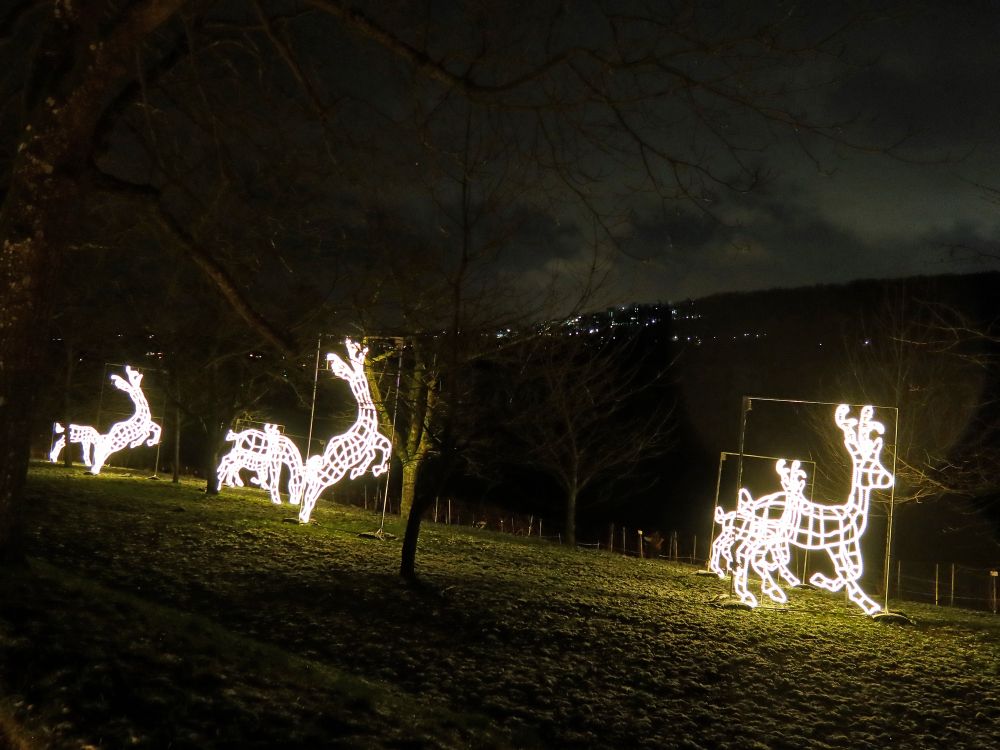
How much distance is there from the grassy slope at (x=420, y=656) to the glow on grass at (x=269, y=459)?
3.93 metres

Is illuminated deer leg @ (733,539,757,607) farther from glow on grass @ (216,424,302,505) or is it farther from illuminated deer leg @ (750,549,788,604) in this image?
glow on grass @ (216,424,302,505)

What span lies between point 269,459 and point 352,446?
3.98 meters

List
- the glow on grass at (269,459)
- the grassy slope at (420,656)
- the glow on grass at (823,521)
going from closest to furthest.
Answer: the grassy slope at (420,656) < the glow on grass at (823,521) < the glow on grass at (269,459)

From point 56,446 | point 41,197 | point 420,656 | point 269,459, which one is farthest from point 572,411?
point 41,197

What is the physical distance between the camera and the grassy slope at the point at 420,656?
4.30m

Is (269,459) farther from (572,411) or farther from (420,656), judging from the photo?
(420,656)

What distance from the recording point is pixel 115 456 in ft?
81.0

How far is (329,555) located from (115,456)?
1756cm

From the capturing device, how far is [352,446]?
1254 cm

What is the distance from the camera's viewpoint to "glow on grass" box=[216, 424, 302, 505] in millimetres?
15055

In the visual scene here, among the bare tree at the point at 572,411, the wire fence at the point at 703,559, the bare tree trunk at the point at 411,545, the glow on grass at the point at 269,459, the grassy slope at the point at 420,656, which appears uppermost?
the bare tree at the point at 572,411

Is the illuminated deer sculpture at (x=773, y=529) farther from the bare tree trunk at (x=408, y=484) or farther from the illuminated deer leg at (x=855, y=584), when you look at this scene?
the bare tree trunk at (x=408, y=484)

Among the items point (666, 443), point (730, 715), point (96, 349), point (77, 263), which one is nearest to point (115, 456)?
point (96, 349)

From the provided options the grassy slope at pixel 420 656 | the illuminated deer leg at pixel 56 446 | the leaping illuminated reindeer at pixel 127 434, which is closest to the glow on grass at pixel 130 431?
the leaping illuminated reindeer at pixel 127 434
